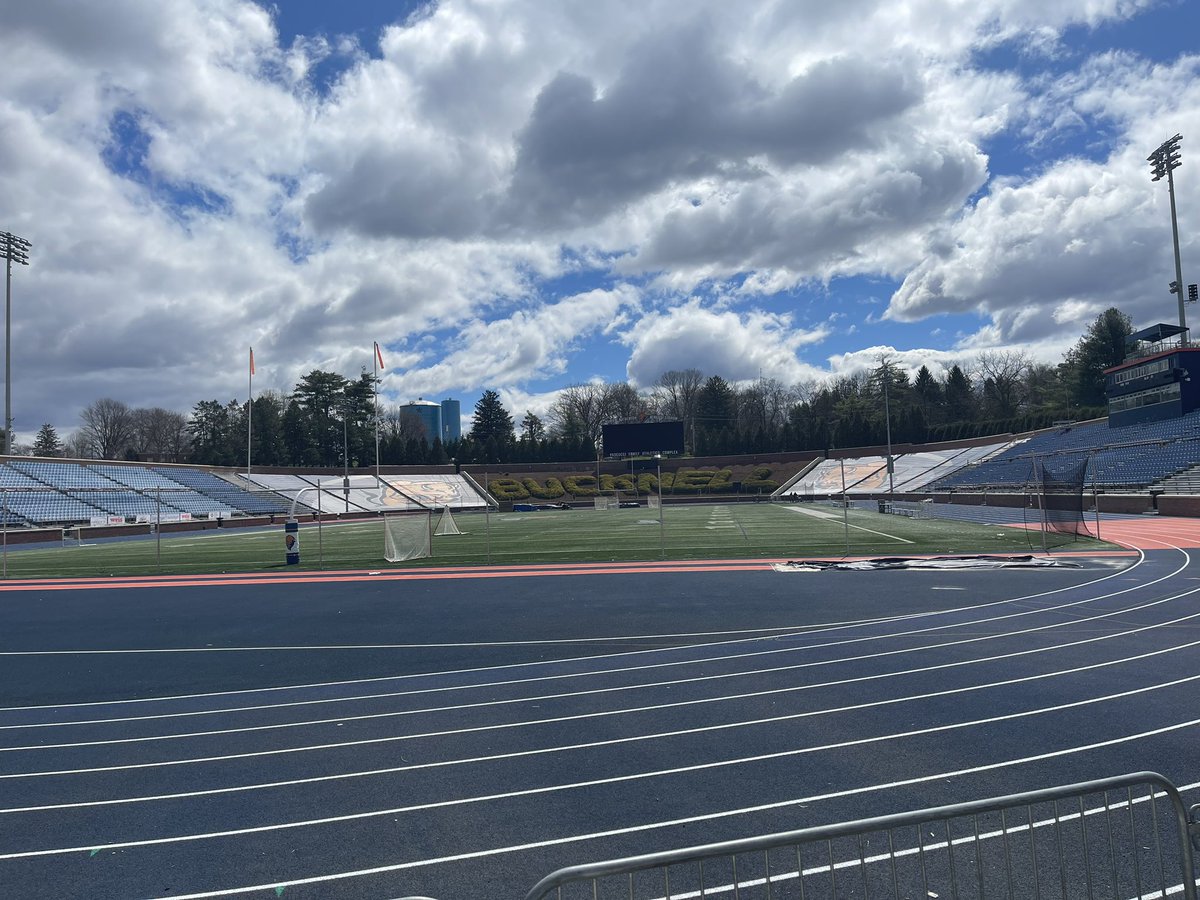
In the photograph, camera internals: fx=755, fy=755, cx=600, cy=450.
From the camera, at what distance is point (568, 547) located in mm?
27984

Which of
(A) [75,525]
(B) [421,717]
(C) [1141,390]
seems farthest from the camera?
(C) [1141,390]

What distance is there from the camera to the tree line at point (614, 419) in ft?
270

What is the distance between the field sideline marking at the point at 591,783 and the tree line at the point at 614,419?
6864cm

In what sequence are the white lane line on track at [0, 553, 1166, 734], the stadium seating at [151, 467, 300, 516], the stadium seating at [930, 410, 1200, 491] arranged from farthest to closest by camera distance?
the stadium seating at [151, 467, 300, 516]
the stadium seating at [930, 410, 1200, 491]
the white lane line on track at [0, 553, 1166, 734]

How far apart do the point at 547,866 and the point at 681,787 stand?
1532 millimetres

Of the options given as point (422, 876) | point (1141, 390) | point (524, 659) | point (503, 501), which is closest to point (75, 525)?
point (503, 501)

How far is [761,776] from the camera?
6160mm

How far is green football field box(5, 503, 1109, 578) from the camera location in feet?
76.9

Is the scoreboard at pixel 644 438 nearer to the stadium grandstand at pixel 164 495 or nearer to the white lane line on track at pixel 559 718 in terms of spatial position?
the stadium grandstand at pixel 164 495

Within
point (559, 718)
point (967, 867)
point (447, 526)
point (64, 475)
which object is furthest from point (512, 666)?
point (64, 475)

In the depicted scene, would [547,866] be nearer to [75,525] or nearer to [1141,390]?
[75,525]

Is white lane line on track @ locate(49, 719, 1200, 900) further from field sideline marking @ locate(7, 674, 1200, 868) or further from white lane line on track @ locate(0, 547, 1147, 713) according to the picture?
white lane line on track @ locate(0, 547, 1147, 713)

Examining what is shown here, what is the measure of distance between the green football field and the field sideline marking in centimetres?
1171

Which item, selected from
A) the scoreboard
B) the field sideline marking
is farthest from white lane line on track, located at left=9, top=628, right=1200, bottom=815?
the scoreboard
